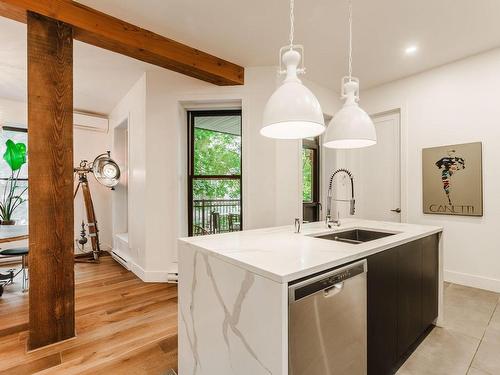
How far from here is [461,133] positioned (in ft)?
10.2

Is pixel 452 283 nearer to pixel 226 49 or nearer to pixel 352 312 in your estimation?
pixel 352 312

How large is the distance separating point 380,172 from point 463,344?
246 centimetres

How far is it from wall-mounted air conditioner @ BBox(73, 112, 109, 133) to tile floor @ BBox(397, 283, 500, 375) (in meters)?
5.51

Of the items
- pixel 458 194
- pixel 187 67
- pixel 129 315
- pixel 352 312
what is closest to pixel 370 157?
pixel 458 194

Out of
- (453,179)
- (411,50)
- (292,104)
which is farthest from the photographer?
(453,179)

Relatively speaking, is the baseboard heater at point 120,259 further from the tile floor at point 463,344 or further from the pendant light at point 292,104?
the tile floor at point 463,344

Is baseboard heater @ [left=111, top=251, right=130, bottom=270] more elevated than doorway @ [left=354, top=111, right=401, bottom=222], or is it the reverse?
doorway @ [left=354, top=111, right=401, bottom=222]

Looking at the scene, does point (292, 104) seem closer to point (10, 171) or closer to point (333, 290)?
point (333, 290)

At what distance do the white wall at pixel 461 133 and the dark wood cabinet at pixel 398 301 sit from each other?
1483 mm

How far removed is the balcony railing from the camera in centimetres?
357

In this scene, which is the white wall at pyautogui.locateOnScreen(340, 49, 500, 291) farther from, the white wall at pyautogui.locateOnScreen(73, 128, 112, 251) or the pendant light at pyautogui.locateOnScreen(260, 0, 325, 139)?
the white wall at pyautogui.locateOnScreen(73, 128, 112, 251)

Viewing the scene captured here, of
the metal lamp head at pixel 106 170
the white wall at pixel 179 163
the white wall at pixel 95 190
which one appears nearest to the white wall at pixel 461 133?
the white wall at pixel 179 163

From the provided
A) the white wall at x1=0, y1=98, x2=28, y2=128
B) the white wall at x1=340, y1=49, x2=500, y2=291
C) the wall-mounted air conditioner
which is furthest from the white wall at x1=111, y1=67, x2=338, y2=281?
the white wall at x1=0, y1=98, x2=28, y2=128

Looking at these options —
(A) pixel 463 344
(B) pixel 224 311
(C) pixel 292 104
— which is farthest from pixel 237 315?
(A) pixel 463 344
